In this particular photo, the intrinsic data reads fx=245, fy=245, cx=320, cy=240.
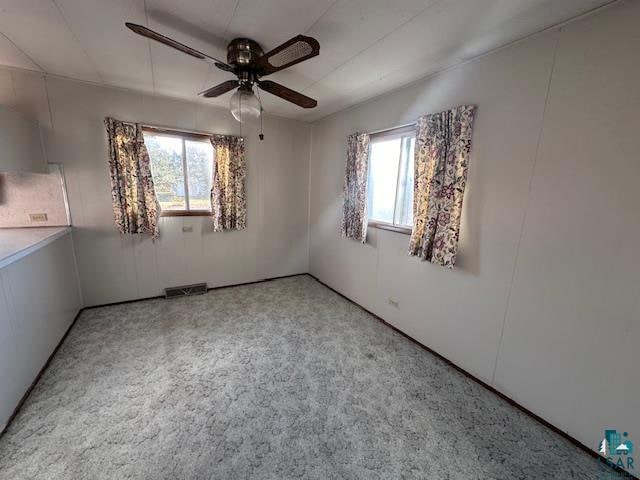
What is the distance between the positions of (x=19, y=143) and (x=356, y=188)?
3.07 meters

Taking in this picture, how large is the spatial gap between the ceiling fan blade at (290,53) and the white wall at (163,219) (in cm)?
201

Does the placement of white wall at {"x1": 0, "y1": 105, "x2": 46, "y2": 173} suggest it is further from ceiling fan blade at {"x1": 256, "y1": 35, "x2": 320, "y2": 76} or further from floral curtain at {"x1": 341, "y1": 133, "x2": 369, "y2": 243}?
floral curtain at {"x1": 341, "y1": 133, "x2": 369, "y2": 243}

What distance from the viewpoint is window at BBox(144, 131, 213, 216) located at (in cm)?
297

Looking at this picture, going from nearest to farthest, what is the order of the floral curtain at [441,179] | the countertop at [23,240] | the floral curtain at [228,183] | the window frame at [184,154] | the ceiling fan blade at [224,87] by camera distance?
the countertop at [23,240] < the ceiling fan blade at [224,87] < the floral curtain at [441,179] < the window frame at [184,154] < the floral curtain at [228,183]

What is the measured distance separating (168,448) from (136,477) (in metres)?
0.16

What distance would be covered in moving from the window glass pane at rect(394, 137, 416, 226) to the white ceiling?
575 millimetres

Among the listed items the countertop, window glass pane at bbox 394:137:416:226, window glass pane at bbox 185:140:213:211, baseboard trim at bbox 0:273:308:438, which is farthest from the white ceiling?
baseboard trim at bbox 0:273:308:438

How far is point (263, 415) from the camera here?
1.59 metres

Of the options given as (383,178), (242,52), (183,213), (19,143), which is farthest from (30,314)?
(383,178)

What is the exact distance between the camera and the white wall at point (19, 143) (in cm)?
187

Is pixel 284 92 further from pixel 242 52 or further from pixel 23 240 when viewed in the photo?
pixel 23 240

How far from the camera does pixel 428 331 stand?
2295 mm

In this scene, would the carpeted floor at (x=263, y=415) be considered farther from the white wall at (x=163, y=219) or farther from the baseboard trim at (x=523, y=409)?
the white wall at (x=163, y=219)

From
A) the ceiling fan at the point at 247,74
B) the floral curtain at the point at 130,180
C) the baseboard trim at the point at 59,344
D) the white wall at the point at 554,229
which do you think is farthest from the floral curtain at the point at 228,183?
the white wall at the point at 554,229
